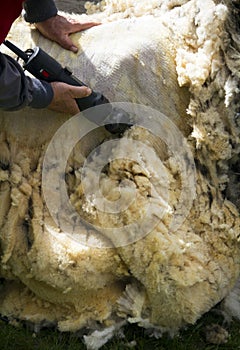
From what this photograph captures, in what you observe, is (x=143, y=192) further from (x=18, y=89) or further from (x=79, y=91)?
(x=18, y=89)

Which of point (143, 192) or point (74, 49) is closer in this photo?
point (143, 192)

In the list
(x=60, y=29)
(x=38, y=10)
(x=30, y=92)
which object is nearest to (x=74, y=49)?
(x=60, y=29)

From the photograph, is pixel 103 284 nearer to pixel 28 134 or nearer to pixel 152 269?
pixel 152 269

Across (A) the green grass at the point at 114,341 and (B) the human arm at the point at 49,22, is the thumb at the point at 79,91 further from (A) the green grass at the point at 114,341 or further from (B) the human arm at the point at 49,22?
(A) the green grass at the point at 114,341

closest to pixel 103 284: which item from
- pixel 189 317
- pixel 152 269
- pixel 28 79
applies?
pixel 152 269

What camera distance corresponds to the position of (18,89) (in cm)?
254

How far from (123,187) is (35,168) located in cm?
41

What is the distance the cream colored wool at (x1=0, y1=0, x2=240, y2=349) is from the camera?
2.77 m

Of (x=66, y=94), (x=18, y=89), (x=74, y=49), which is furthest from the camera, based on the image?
(x=74, y=49)

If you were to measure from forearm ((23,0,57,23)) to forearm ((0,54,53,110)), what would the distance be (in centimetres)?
41

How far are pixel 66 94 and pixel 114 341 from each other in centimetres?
112

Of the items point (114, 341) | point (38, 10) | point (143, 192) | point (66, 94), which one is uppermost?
point (38, 10)

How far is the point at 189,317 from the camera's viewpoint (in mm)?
2873

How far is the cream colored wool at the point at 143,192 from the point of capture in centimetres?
277
